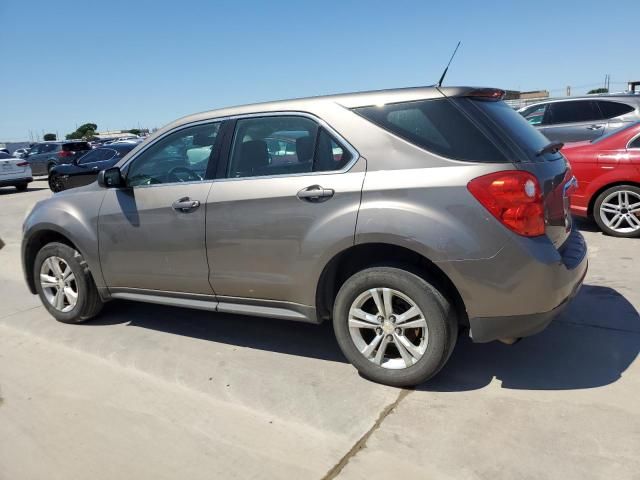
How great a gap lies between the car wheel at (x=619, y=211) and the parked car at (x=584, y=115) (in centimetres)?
274

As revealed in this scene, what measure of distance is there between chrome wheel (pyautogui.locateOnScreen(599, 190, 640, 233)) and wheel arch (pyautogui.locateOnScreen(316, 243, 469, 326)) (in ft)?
14.5

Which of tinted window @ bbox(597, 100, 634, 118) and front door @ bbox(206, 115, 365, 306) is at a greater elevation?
tinted window @ bbox(597, 100, 634, 118)

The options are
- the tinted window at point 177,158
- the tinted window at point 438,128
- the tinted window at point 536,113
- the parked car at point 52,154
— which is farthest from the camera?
the parked car at point 52,154

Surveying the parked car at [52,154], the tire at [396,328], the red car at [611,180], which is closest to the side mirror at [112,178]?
the tire at [396,328]

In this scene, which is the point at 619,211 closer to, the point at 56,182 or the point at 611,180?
the point at 611,180

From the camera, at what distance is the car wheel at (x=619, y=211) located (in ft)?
21.3

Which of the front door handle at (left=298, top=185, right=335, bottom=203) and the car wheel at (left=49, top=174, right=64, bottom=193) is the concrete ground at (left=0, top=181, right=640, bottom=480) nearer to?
the front door handle at (left=298, top=185, right=335, bottom=203)

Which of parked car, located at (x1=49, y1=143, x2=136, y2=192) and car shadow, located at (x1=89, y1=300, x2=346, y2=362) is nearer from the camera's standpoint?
car shadow, located at (x1=89, y1=300, x2=346, y2=362)

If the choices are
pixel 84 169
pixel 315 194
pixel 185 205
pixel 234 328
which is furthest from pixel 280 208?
pixel 84 169

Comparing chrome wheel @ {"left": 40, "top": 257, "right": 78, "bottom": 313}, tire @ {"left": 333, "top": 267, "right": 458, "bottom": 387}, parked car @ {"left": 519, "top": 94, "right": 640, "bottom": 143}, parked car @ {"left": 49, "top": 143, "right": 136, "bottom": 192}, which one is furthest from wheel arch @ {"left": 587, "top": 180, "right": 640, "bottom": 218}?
parked car @ {"left": 49, "top": 143, "right": 136, "bottom": 192}

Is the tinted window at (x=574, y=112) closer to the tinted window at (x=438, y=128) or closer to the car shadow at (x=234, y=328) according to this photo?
the car shadow at (x=234, y=328)

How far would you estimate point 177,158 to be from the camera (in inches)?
162

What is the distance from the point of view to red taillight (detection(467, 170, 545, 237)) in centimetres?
290

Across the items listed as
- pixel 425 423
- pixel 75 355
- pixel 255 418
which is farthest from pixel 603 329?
pixel 75 355
